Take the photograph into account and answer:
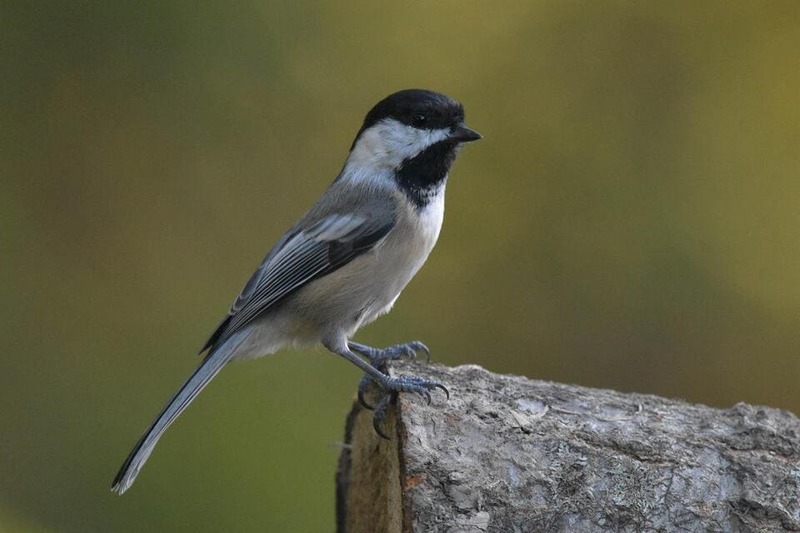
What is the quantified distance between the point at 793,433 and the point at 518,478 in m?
0.74

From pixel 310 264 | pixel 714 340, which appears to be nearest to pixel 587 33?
pixel 714 340

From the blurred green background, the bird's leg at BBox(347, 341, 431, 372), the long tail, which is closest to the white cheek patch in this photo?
the bird's leg at BBox(347, 341, 431, 372)

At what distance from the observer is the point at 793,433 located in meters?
2.22

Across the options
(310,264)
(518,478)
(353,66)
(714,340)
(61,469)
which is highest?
(353,66)

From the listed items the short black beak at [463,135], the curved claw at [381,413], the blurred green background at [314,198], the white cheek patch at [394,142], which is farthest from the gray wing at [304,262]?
the blurred green background at [314,198]

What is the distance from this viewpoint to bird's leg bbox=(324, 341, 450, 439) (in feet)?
7.14

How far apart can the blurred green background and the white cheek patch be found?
0.94 metres

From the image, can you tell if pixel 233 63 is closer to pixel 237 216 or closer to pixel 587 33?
pixel 237 216

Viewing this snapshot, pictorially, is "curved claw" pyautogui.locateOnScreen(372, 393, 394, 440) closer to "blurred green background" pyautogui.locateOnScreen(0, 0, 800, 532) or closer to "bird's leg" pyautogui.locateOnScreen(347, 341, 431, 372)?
"bird's leg" pyautogui.locateOnScreen(347, 341, 431, 372)

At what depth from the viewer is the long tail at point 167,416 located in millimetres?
2322

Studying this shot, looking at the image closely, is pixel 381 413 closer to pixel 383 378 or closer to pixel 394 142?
pixel 383 378

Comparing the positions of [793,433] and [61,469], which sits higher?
[793,433]

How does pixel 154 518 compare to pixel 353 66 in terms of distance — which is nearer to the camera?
pixel 154 518

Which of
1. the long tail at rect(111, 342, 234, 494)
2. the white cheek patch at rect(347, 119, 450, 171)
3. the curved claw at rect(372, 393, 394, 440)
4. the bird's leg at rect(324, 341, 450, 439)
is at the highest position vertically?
the white cheek patch at rect(347, 119, 450, 171)
